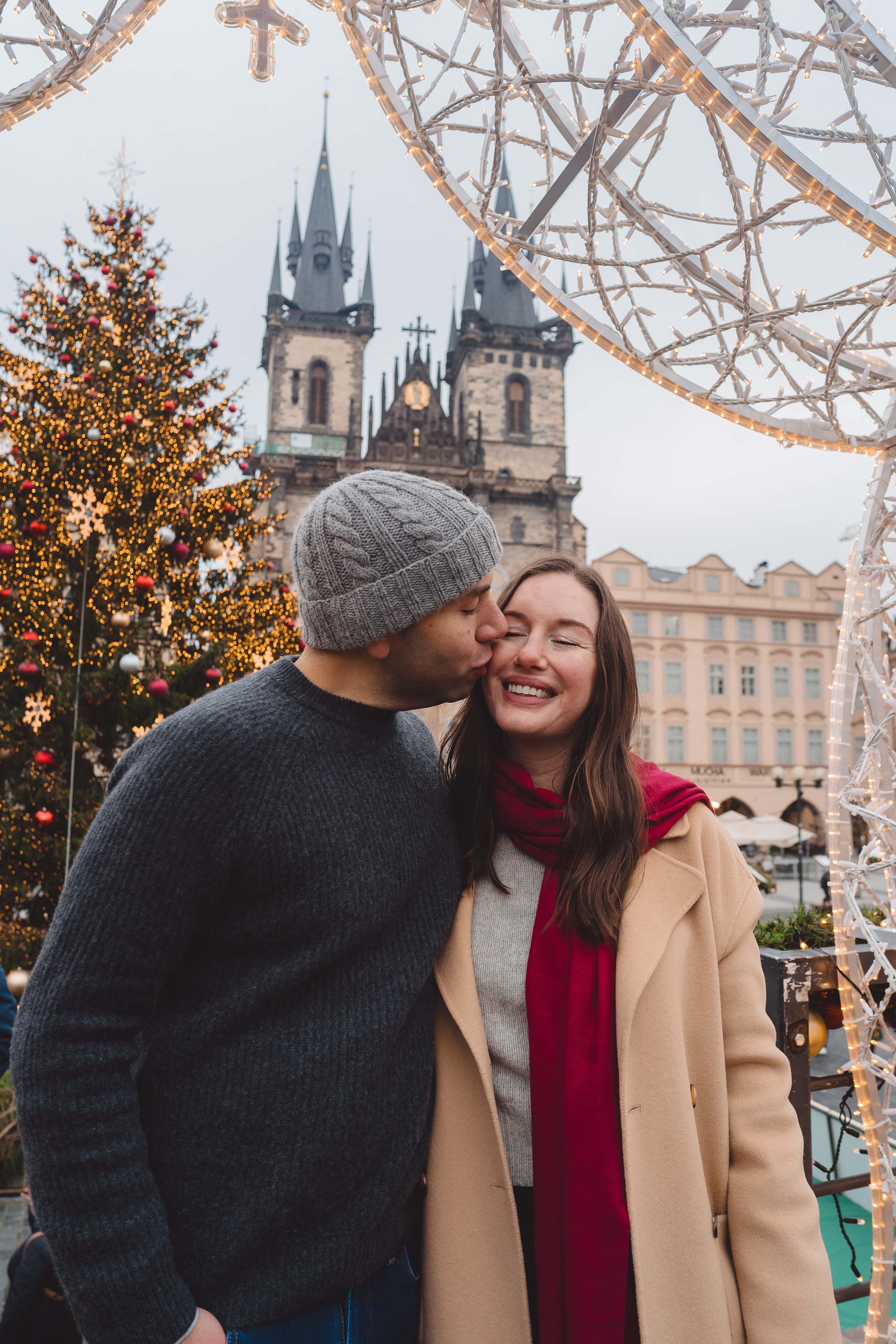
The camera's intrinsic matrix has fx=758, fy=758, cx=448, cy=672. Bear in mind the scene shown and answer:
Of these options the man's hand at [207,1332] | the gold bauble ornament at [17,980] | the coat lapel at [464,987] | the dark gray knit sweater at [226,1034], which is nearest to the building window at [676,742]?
the gold bauble ornament at [17,980]

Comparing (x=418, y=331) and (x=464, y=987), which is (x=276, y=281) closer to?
(x=418, y=331)

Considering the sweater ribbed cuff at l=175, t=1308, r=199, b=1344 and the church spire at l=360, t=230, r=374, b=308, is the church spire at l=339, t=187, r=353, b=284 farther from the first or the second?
the sweater ribbed cuff at l=175, t=1308, r=199, b=1344

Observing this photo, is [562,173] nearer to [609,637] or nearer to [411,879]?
[609,637]

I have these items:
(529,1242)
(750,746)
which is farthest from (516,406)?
(529,1242)

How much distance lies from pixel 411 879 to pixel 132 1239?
1.86 feet

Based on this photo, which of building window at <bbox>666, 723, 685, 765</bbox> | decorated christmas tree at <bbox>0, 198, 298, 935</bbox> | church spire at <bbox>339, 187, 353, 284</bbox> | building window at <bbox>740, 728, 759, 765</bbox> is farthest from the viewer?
church spire at <bbox>339, 187, 353, 284</bbox>

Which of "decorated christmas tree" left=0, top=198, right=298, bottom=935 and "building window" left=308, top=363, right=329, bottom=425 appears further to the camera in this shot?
"building window" left=308, top=363, right=329, bottom=425

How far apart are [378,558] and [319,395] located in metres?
36.2

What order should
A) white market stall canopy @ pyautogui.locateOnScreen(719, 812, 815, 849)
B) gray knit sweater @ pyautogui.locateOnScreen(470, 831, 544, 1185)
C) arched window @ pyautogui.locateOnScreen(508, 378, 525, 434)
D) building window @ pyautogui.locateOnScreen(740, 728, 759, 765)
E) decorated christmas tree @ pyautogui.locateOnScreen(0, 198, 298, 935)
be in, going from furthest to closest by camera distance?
arched window @ pyautogui.locateOnScreen(508, 378, 525, 434), building window @ pyautogui.locateOnScreen(740, 728, 759, 765), white market stall canopy @ pyautogui.locateOnScreen(719, 812, 815, 849), decorated christmas tree @ pyautogui.locateOnScreen(0, 198, 298, 935), gray knit sweater @ pyautogui.locateOnScreen(470, 831, 544, 1185)

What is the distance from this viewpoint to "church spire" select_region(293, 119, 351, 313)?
118 feet

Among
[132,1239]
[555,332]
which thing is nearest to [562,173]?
[132,1239]

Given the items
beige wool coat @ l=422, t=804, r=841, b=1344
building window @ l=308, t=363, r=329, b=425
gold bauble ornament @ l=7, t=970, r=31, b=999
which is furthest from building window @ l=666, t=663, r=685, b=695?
beige wool coat @ l=422, t=804, r=841, b=1344

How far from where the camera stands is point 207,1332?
38.0 inches

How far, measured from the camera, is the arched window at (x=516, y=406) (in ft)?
113
